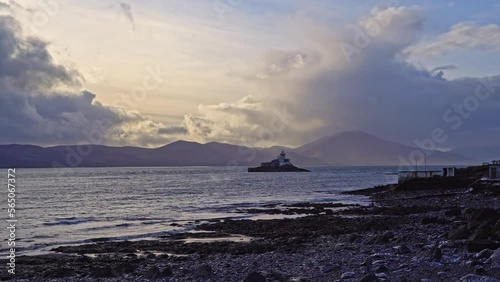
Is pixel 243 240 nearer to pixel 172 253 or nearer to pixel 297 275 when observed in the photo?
pixel 172 253

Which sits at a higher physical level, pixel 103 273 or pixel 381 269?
pixel 381 269

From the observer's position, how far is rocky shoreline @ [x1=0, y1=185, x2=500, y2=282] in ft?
45.2

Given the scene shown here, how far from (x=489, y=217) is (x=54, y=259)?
1759 centimetres

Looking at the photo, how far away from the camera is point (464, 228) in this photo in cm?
1853

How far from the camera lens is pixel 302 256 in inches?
735

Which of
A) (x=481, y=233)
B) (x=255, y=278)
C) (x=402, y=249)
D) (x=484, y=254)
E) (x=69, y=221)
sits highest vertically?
(x=481, y=233)

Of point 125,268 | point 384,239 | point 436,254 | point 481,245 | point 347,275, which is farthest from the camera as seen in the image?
point 384,239

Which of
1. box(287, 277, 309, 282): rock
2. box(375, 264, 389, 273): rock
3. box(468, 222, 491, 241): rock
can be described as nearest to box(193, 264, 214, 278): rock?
box(287, 277, 309, 282): rock

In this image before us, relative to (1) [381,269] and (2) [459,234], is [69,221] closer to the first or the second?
(2) [459,234]

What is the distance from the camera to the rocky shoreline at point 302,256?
13766 millimetres

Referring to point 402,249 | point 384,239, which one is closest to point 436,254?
point 402,249

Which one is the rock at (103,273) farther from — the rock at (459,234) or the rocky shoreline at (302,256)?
the rock at (459,234)

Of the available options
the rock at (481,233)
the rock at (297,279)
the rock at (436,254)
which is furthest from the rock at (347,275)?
the rock at (481,233)

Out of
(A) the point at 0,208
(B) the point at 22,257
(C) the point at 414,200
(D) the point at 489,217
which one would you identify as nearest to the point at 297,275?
(D) the point at 489,217
